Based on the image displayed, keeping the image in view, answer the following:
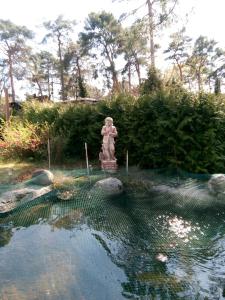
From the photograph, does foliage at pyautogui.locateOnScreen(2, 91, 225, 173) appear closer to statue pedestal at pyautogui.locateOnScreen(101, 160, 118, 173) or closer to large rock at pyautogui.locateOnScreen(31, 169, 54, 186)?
statue pedestal at pyautogui.locateOnScreen(101, 160, 118, 173)

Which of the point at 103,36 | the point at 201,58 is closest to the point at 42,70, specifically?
the point at 103,36

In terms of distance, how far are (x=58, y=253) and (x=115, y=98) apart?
256 inches

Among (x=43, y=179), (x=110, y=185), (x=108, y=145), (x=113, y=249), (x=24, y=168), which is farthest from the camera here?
(x=24, y=168)

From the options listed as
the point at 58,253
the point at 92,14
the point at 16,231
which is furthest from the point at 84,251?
the point at 92,14

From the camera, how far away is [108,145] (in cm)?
876

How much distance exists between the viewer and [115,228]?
5.26 m

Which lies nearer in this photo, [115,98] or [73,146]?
[115,98]

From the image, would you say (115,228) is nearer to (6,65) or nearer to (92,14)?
(92,14)

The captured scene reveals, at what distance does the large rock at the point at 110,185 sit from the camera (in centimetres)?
687

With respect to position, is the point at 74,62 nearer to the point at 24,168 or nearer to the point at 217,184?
the point at 24,168

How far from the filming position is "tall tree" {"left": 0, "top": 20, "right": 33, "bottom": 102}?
25328 millimetres

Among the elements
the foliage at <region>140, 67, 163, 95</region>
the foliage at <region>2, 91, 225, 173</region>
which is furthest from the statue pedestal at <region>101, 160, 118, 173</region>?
the foliage at <region>140, 67, 163, 95</region>

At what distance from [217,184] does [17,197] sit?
4325 millimetres

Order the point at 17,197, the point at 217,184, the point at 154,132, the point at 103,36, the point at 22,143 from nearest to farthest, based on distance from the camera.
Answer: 1. the point at 17,197
2. the point at 217,184
3. the point at 154,132
4. the point at 22,143
5. the point at 103,36
